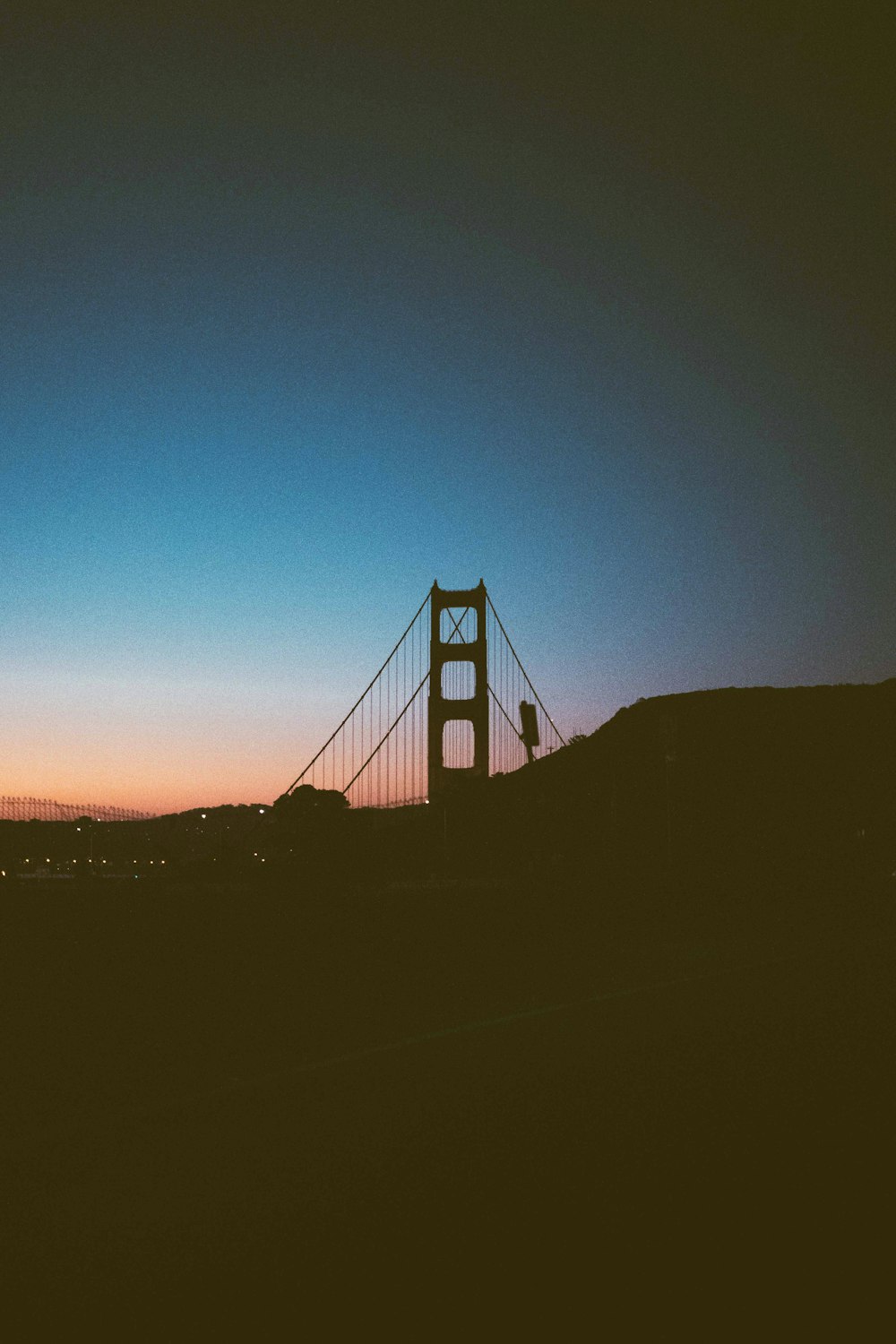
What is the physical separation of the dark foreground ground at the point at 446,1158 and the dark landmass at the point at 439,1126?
0.06 ft

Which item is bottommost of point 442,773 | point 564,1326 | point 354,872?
point 564,1326

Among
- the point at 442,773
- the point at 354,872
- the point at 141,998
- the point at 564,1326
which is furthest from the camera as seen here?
the point at 442,773

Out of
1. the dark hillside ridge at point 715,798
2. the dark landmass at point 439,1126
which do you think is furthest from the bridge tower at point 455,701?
the dark landmass at point 439,1126

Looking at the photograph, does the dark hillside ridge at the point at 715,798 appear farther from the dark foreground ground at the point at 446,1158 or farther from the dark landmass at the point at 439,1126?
the dark foreground ground at the point at 446,1158

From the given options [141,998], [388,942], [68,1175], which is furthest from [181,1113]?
[388,942]

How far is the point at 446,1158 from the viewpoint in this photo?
17.4 ft

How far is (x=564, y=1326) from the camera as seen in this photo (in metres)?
3.47

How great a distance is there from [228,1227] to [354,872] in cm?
2378

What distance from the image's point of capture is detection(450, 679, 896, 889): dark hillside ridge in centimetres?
3275

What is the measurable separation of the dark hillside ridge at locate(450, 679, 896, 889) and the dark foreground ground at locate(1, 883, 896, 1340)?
14.0 metres

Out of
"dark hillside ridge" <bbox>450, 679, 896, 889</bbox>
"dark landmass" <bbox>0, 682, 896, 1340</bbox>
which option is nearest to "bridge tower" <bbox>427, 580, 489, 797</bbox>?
"dark hillside ridge" <bbox>450, 679, 896, 889</bbox>

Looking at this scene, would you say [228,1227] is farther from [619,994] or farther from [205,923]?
[205,923]

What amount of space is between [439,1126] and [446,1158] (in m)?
0.58

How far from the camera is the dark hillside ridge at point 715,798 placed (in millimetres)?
32750
